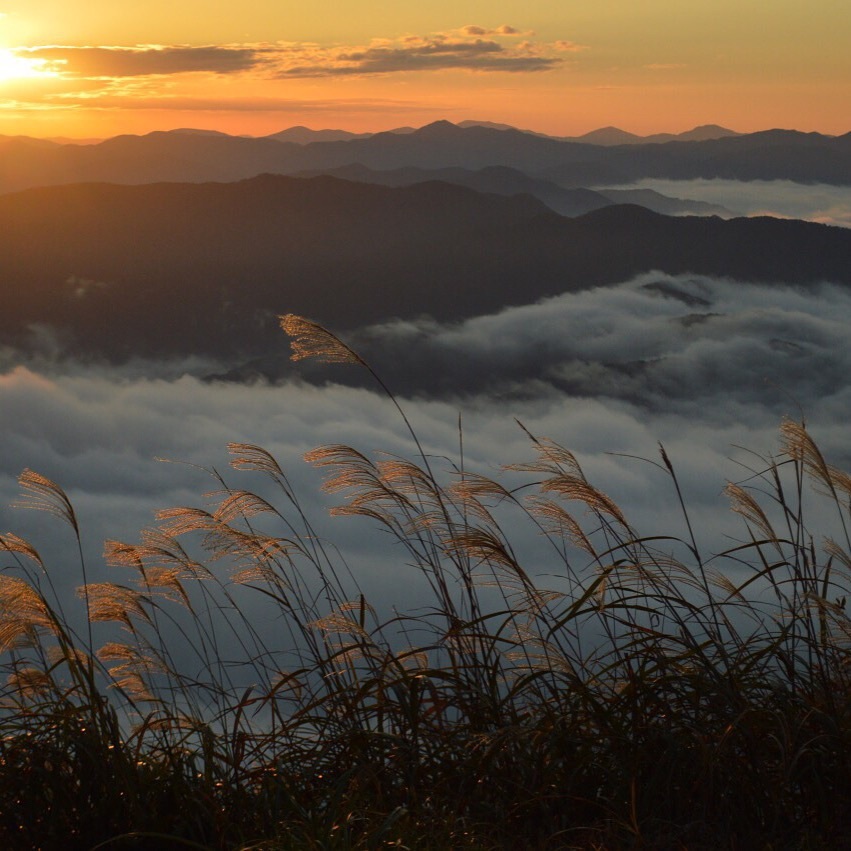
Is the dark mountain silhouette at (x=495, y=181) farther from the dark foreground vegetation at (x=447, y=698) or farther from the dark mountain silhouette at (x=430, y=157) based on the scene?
the dark foreground vegetation at (x=447, y=698)

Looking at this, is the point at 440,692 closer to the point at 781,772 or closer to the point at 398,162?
the point at 781,772

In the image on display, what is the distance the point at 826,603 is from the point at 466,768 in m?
0.94

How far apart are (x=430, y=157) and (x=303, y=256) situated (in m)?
35.1

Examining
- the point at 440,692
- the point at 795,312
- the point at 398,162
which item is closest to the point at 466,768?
the point at 440,692

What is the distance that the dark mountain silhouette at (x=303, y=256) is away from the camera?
10550cm

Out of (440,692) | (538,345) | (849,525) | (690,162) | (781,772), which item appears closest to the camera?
(781,772)

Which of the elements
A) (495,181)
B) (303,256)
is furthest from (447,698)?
(495,181)

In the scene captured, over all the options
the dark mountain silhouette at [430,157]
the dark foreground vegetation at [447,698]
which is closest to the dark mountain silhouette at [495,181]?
the dark mountain silhouette at [430,157]

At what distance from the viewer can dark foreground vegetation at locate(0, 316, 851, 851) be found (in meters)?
2.21

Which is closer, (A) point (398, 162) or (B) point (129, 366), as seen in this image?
(B) point (129, 366)

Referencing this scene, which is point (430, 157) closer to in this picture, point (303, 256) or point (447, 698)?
point (303, 256)

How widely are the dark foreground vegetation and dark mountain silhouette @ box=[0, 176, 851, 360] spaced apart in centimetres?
9874

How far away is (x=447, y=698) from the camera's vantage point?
2.59 meters

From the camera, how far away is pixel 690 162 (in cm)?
11681
